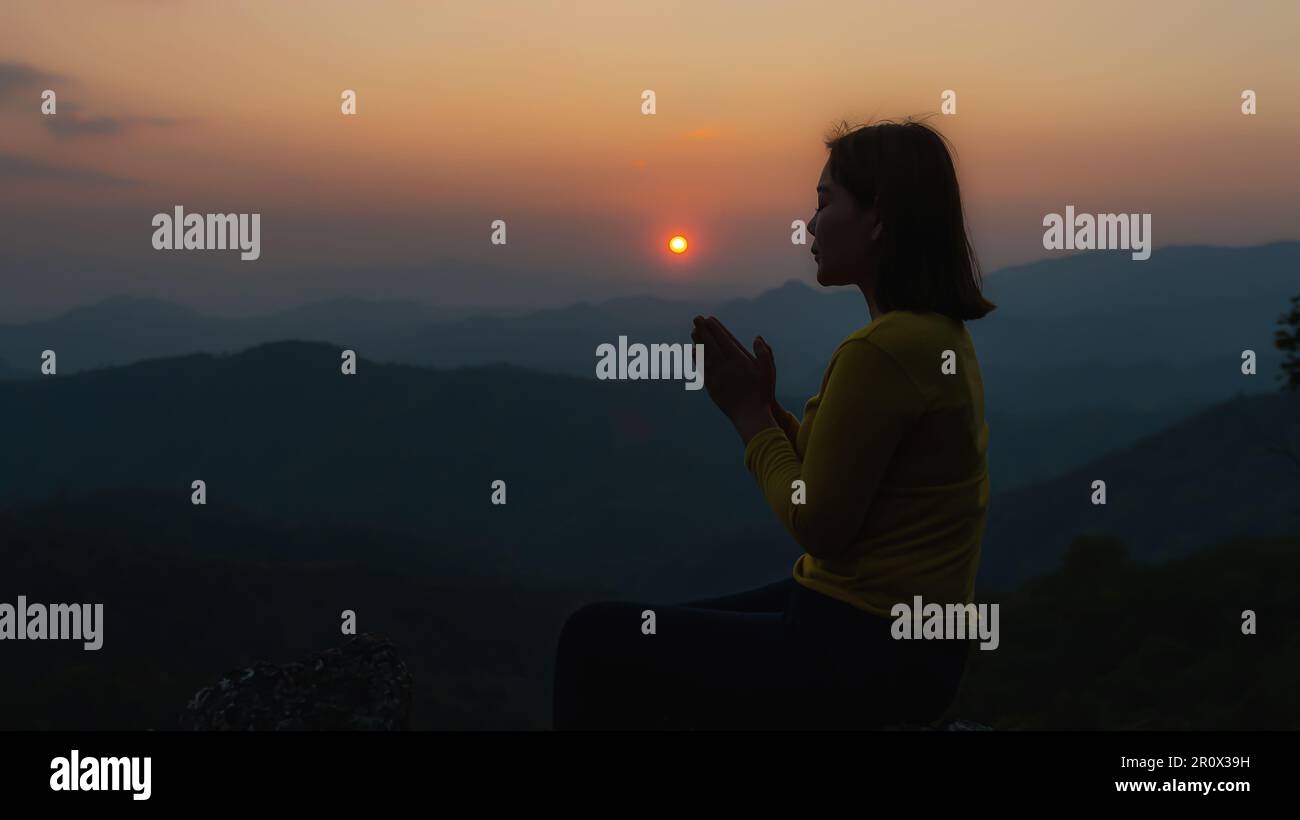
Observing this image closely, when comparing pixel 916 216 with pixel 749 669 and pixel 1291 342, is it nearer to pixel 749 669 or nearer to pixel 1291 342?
pixel 749 669

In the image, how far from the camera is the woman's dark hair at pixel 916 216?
3.27m

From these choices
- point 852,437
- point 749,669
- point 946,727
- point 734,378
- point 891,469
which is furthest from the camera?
point 946,727

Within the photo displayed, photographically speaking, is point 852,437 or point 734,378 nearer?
point 852,437

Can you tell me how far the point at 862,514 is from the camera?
3.07 metres

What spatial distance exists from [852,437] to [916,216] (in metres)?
0.79

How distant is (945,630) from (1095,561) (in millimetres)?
84999

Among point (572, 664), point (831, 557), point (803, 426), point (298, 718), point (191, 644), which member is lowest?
point (191, 644)

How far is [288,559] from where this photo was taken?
156m

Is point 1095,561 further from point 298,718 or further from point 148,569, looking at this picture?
point 148,569

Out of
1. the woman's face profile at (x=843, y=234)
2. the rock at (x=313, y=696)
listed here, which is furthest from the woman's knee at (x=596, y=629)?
the rock at (x=313, y=696)

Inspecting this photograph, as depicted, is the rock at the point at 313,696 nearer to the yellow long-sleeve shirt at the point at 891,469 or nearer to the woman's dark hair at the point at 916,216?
the yellow long-sleeve shirt at the point at 891,469

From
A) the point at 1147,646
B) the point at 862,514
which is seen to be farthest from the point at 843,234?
the point at 1147,646

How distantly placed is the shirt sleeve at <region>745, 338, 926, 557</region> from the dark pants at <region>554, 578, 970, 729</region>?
366mm

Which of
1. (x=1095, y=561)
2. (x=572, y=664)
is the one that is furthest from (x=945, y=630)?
(x=1095, y=561)
